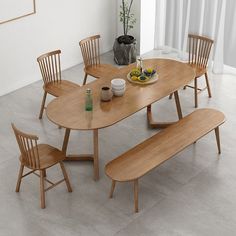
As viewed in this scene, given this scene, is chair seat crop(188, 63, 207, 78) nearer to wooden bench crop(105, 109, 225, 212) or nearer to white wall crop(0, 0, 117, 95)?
wooden bench crop(105, 109, 225, 212)

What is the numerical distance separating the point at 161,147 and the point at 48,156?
1366mm

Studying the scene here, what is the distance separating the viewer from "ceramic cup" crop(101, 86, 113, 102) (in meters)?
6.78

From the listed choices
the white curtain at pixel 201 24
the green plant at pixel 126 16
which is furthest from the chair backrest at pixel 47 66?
the white curtain at pixel 201 24

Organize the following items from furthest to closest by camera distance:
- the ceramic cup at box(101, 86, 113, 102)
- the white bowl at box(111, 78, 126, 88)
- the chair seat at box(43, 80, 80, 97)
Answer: the chair seat at box(43, 80, 80, 97) < the white bowl at box(111, 78, 126, 88) < the ceramic cup at box(101, 86, 113, 102)

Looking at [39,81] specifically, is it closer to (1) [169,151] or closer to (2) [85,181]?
(2) [85,181]

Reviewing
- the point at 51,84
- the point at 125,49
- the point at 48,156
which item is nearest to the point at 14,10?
the point at 51,84

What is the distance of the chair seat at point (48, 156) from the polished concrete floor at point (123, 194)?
513mm

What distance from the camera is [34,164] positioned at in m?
6.20

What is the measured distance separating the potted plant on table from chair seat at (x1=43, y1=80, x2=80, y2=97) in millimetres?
1869

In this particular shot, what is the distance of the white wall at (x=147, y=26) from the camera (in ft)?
31.8

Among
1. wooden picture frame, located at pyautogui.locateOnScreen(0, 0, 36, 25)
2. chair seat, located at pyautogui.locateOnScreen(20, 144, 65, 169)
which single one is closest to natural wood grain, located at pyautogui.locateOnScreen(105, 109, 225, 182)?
chair seat, located at pyautogui.locateOnScreen(20, 144, 65, 169)

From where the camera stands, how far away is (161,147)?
21.5ft

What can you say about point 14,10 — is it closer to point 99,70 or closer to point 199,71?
point 99,70

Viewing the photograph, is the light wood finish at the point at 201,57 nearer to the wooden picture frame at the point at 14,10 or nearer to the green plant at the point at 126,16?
the green plant at the point at 126,16
